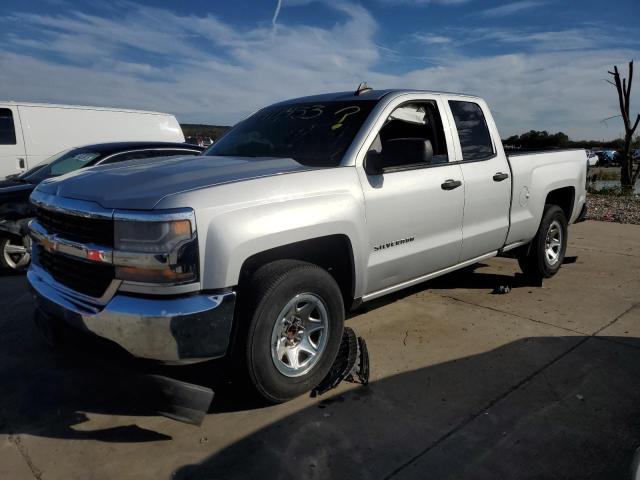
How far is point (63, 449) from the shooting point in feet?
8.80

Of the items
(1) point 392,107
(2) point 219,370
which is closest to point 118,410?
(2) point 219,370

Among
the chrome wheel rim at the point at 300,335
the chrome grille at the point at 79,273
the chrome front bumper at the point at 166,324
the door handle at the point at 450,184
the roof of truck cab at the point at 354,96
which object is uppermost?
the roof of truck cab at the point at 354,96

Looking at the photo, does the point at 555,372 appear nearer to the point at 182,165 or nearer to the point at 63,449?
the point at 182,165

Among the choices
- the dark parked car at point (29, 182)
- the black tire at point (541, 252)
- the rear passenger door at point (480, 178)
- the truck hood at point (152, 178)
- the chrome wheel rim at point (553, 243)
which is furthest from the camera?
the dark parked car at point (29, 182)

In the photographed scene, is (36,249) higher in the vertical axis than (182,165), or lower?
lower

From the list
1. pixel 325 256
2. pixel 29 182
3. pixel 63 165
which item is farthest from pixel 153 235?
pixel 63 165

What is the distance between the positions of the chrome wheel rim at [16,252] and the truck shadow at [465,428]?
15.4ft

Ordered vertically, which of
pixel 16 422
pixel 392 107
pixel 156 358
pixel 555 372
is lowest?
pixel 16 422

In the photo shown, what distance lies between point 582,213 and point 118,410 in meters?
5.36

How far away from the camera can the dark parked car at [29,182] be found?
233 inches

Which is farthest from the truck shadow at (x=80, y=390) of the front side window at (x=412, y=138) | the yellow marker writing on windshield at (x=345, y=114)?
the yellow marker writing on windshield at (x=345, y=114)

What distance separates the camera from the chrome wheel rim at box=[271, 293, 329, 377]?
2939mm

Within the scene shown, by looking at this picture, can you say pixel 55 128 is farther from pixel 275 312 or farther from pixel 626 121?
pixel 626 121

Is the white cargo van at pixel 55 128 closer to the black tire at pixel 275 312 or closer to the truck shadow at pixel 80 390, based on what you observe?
the truck shadow at pixel 80 390
